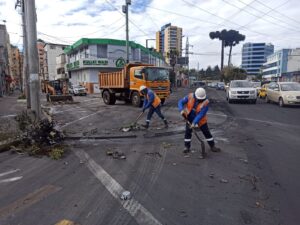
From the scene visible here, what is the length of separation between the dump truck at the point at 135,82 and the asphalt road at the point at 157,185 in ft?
30.9

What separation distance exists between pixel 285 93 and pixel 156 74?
830 cm

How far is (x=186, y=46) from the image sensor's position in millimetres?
74125

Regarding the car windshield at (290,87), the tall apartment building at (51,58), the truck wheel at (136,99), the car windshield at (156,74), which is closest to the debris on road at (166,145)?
the car windshield at (156,74)

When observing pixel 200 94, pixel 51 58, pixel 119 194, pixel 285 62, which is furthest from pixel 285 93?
pixel 285 62

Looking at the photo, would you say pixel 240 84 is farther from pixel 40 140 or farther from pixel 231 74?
pixel 231 74

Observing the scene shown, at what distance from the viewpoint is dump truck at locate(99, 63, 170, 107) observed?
1662 centimetres

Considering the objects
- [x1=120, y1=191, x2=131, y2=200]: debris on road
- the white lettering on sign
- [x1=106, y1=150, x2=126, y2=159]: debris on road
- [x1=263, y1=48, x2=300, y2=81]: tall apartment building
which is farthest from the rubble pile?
[x1=263, y1=48, x2=300, y2=81]: tall apartment building

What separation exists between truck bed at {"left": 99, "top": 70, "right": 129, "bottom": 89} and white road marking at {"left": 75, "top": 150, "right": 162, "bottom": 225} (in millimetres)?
12556

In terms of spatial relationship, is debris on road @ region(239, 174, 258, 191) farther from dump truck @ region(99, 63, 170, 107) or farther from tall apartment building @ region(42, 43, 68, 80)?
tall apartment building @ region(42, 43, 68, 80)

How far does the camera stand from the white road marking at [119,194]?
337cm

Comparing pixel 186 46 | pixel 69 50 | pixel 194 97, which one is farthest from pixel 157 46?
pixel 194 97

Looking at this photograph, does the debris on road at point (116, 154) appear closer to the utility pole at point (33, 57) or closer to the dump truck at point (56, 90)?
the utility pole at point (33, 57)

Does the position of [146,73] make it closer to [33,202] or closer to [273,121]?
[273,121]

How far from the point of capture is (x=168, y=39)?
229 ft
